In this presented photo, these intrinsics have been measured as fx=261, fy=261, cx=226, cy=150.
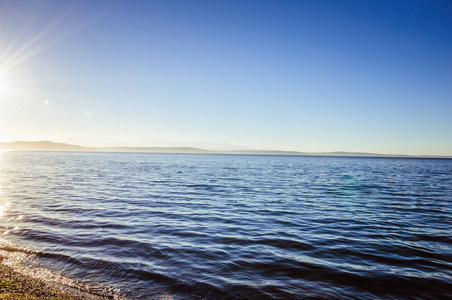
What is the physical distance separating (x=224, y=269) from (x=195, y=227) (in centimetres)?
516

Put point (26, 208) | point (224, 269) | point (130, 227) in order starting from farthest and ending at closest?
point (26, 208) < point (130, 227) < point (224, 269)

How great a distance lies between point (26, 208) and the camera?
56.0ft

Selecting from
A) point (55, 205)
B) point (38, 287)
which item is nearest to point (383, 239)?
point (38, 287)

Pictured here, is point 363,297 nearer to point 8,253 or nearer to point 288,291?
point 288,291

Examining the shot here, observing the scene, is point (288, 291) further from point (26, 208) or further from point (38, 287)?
point (26, 208)

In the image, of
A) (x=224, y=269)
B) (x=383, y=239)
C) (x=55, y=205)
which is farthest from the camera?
(x=55, y=205)

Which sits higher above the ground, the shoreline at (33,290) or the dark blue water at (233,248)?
the shoreline at (33,290)

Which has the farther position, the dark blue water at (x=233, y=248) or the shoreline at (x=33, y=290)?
the dark blue water at (x=233, y=248)

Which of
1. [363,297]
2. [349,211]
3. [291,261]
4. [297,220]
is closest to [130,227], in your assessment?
[291,261]

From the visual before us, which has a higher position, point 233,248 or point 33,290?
point 33,290

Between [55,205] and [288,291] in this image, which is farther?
[55,205]

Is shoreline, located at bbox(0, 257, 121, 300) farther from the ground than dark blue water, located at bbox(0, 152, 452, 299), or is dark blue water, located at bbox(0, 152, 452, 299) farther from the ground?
shoreline, located at bbox(0, 257, 121, 300)

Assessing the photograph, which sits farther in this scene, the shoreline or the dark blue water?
the dark blue water

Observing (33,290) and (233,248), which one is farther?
(233,248)
